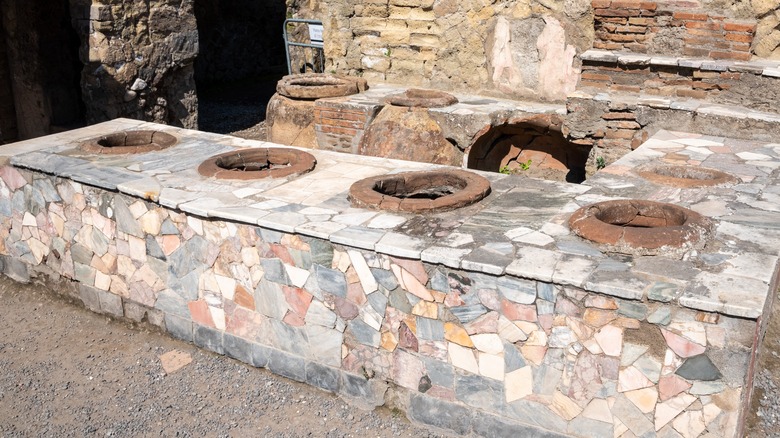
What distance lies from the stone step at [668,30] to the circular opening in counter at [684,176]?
1.68m

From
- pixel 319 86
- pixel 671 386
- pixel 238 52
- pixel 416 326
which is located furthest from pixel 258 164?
pixel 238 52

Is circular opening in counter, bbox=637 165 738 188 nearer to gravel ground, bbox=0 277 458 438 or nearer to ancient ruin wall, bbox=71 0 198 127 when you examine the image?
gravel ground, bbox=0 277 458 438

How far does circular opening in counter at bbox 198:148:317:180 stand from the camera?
480 centimetres

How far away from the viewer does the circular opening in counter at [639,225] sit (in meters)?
3.42

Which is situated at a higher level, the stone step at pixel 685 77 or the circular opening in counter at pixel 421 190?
the stone step at pixel 685 77

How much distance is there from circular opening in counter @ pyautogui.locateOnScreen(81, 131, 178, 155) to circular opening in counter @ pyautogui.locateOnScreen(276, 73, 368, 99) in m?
1.55

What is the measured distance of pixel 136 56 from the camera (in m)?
7.94

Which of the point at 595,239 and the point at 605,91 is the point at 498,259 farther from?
the point at 605,91

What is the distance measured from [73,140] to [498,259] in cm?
386

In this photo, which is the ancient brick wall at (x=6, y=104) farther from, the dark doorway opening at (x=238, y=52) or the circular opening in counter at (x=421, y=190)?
the circular opening in counter at (x=421, y=190)

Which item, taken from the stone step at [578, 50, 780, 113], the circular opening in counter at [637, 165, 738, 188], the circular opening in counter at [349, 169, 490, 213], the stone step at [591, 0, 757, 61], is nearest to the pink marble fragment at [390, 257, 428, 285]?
the circular opening in counter at [349, 169, 490, 213]

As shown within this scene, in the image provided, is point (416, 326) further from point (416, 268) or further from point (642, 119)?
point (642, 119)

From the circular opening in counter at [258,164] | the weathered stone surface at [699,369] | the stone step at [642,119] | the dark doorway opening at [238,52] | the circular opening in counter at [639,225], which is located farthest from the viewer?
the dark doorway opening at [238,52]

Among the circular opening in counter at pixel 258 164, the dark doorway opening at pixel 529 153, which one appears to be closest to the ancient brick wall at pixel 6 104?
the circular opening in counter at pixel 258 164
